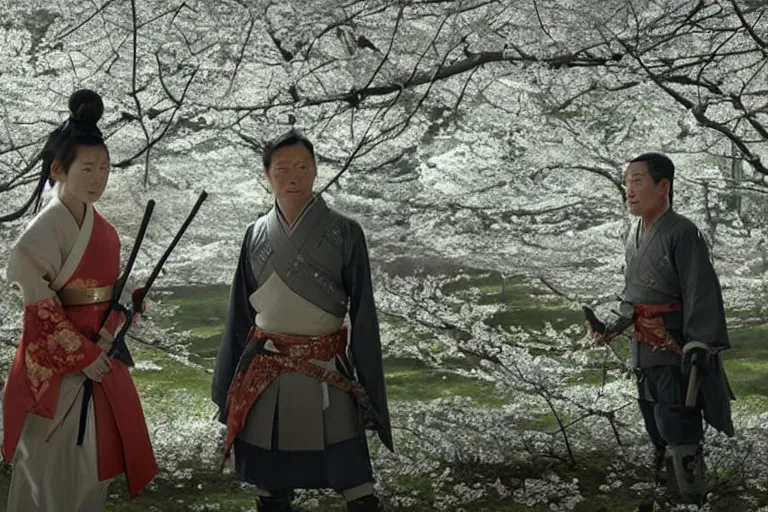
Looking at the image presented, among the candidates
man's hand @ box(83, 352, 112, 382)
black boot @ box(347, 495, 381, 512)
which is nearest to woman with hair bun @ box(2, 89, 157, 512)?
man's hand @ box(83, 352, 112, 382)

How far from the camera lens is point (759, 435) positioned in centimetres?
416

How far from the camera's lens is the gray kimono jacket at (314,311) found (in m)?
2.79

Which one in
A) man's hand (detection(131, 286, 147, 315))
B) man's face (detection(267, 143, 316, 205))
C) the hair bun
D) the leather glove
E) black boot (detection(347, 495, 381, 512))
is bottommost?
black boot (detection(347, 495, 381, 512))

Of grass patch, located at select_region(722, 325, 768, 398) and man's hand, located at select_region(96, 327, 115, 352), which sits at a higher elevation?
man's hand, located at select_region(96, 327, 115, 352)

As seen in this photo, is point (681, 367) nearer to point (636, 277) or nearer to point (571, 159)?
point (636, 277)

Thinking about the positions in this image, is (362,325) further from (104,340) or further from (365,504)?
(104,340)

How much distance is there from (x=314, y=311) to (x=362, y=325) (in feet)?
0.51

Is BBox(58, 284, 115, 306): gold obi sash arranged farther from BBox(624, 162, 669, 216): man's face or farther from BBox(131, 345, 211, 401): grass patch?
BBox(131, 345, 211, 401): grass patch

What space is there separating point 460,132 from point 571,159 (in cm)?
61

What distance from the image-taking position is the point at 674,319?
309 centimetres

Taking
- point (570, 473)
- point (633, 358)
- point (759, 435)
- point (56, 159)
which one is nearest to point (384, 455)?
point (570, 473)

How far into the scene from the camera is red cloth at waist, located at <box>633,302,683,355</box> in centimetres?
307

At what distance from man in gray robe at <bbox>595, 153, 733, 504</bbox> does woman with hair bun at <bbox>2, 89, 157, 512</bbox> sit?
1.75 meters

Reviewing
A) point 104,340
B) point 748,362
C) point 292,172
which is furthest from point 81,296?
point 748,362
